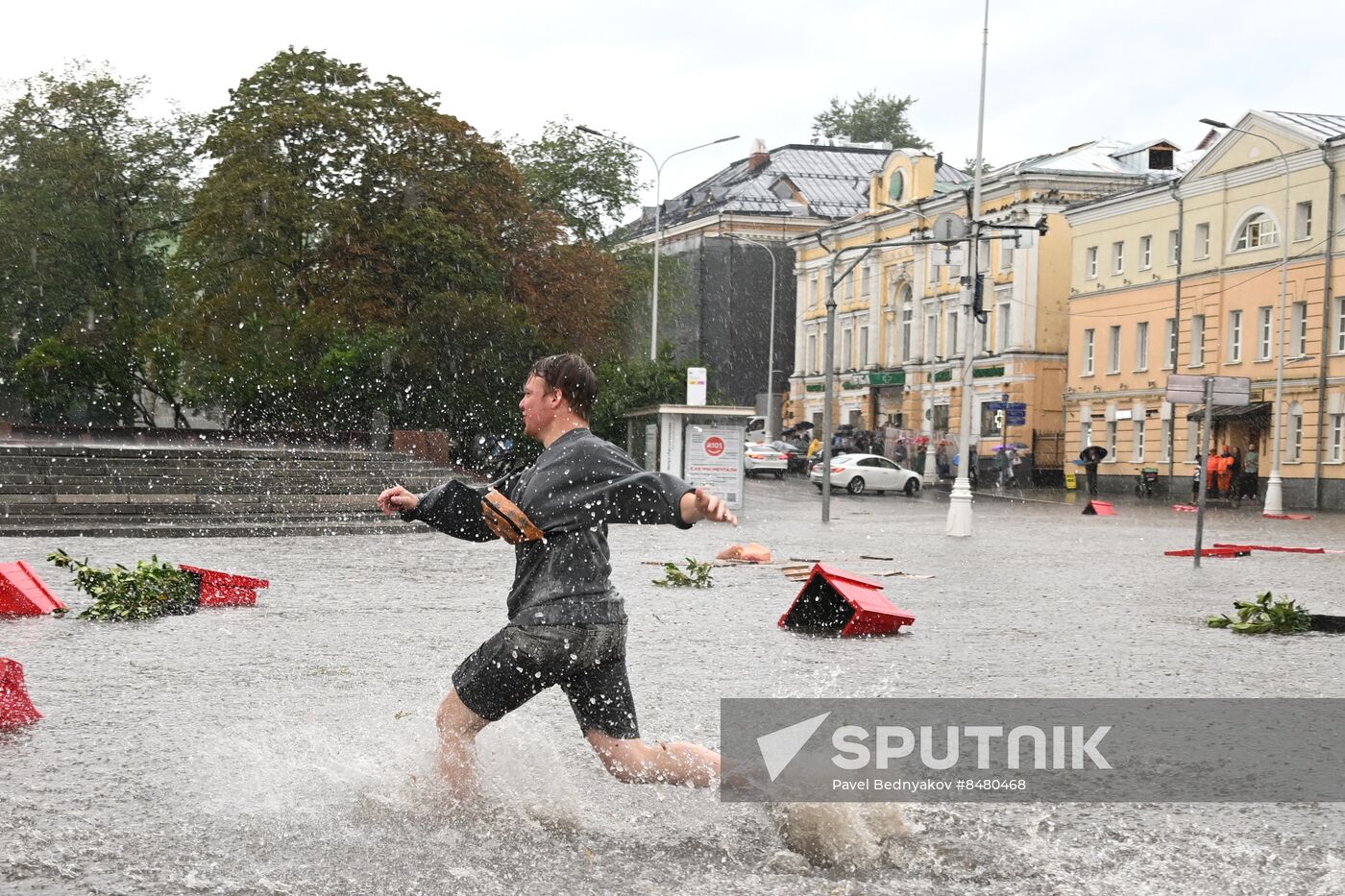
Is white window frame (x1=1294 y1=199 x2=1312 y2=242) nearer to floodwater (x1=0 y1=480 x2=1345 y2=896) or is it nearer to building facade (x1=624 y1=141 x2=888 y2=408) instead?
building facade (x1=624 y1=141 x2=888 y2=408)

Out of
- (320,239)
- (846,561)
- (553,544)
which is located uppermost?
(320,239)

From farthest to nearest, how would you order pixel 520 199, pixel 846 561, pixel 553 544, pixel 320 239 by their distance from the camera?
pixel 520 199, pixel 320 239, pixel 846 561, pixel 553 544

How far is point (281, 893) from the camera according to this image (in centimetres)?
507

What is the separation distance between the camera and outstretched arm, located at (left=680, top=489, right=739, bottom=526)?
5.23m

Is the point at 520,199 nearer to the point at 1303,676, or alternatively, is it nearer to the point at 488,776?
the point at 1303,676

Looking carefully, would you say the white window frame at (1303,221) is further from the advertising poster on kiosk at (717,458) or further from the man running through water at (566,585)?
the man running through water at (566,585)

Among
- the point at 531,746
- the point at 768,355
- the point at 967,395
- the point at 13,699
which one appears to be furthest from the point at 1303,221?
the point at 531,746

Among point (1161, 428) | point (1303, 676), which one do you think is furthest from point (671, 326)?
point (1303, 676)

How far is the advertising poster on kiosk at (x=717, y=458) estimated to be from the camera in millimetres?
37750

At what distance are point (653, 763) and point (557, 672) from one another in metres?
0.44

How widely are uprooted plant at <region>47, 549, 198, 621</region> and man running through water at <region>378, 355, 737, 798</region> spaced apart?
7565 millimetres

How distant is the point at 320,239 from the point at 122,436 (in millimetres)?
7905

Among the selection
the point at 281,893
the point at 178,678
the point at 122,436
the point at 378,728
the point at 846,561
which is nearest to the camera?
the point at 281,893

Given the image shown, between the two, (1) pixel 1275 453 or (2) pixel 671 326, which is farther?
(2) pixel 671 326
